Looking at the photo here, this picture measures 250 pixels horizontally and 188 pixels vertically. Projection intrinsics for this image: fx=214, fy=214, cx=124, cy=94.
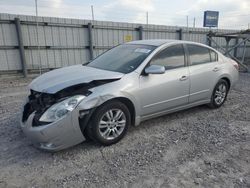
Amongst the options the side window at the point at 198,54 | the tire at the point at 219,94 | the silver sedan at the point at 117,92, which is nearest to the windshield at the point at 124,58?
the silver sedan at the point at 117,92

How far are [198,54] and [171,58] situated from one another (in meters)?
0.81

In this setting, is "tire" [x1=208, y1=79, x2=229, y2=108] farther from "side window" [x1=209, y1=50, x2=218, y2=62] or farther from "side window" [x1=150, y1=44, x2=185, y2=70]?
"side window" [x1=150, y1=44, x2=185, y2=70]

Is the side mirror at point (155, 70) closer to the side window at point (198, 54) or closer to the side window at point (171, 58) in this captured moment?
the side window at point (171, 58)

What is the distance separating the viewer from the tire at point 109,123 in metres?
3.01

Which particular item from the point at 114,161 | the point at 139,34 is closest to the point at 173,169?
the point at 114,161

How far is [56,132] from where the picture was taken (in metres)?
2.73

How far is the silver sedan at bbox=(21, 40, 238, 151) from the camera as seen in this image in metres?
2.81

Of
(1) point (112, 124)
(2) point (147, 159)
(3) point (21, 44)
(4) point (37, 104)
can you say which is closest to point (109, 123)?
(1) point (112, 124)

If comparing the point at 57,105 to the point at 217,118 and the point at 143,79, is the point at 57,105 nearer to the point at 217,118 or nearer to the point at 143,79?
the point at 143,79

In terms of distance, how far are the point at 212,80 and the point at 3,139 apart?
13.3 ft

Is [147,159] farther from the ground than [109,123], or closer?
closer

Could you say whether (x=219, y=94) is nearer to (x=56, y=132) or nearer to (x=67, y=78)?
(x=67, y=78)

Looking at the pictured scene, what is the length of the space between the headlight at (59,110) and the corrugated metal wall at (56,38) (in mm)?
6439

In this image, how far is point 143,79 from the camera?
344cm
